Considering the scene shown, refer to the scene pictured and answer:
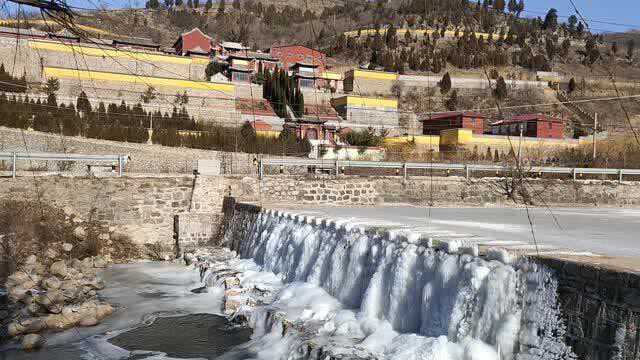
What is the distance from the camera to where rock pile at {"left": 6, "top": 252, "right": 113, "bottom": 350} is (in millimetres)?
6870

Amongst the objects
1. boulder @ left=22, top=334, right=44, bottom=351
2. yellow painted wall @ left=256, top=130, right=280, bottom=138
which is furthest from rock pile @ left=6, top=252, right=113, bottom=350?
yellow painted wall @ left=256, top=130, right=280, bottom=138

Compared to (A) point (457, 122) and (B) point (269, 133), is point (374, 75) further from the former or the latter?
(B) point (269, 133)

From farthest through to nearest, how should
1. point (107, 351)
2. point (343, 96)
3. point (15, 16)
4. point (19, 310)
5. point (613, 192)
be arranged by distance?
point (343, 96)
point (613, 192)
point (19, 310)
point (107, 351)
point (15, 16)

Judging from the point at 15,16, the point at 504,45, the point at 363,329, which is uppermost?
the point at 504,45

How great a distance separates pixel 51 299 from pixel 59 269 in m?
2.19

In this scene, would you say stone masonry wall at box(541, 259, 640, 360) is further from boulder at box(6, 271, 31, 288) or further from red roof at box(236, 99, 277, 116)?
red roof at box(236, 99, 277, 116)

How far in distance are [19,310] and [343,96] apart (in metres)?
32.4

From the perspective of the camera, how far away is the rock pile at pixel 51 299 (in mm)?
6870

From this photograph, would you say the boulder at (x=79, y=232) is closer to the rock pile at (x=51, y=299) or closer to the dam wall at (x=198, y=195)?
the dam wall at (x=198, y=195)

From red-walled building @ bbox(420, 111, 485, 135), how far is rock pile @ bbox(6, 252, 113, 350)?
27.6 m

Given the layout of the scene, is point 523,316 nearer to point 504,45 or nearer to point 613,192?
point 613,192

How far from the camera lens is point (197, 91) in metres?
31.8

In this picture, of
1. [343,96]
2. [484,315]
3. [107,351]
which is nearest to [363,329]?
[484,315]

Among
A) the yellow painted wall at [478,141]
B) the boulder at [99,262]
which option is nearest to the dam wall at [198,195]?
the boulder at [99,262]
